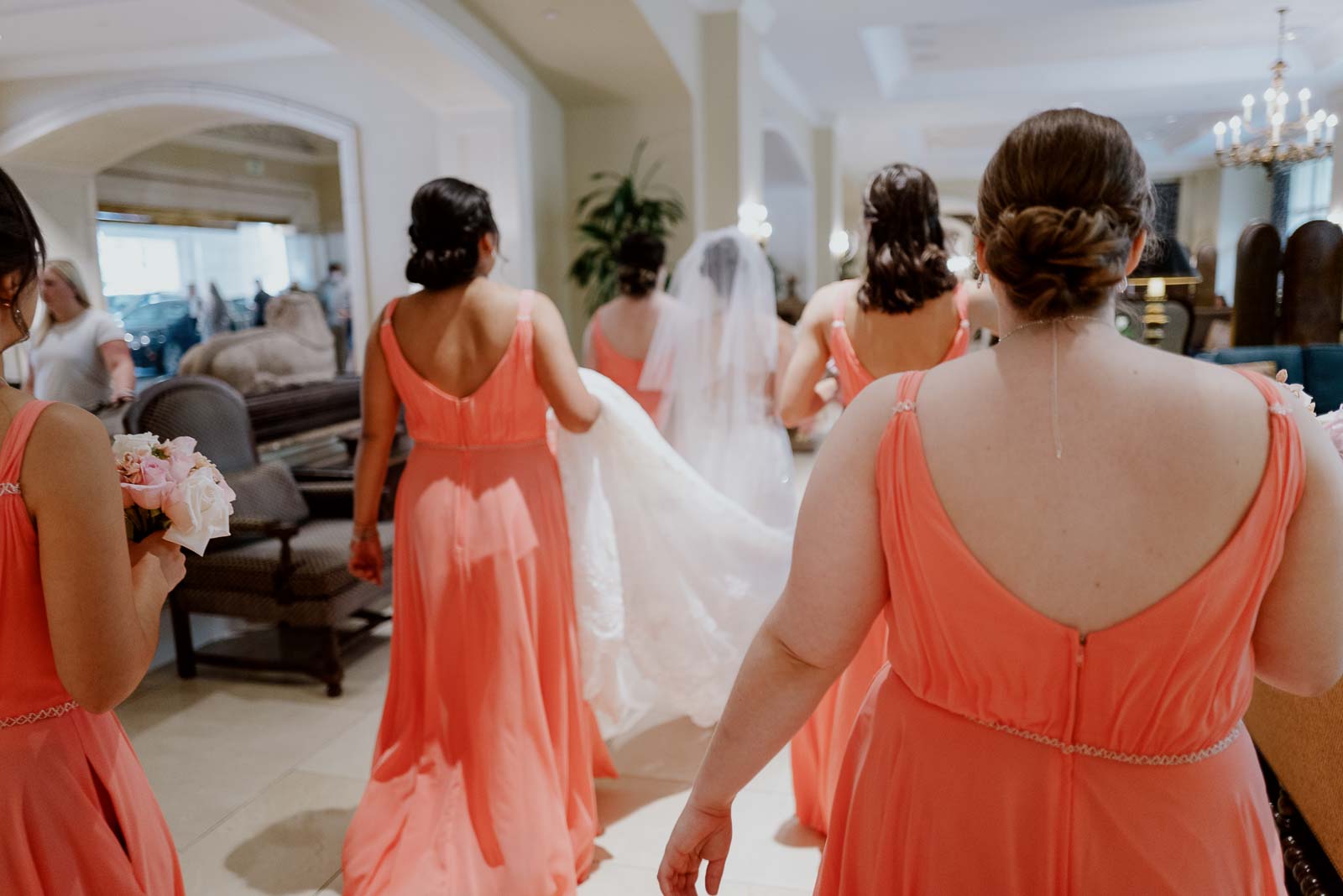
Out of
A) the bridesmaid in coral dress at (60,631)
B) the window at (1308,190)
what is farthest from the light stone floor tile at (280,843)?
the window at (1308,190)

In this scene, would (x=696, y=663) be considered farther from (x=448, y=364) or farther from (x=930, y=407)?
(x=930, y=407)

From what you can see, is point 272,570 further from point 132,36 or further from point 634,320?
point 132,36

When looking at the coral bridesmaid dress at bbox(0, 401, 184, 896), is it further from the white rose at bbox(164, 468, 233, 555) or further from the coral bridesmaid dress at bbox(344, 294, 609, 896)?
the coral bridesmaid dress at bbox(344, 294, 609, 896)

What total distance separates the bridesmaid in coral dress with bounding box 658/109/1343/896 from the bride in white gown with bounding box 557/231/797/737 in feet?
5.95

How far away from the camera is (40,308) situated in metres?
4.73

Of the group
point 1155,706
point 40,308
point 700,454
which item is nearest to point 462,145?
point 40,308

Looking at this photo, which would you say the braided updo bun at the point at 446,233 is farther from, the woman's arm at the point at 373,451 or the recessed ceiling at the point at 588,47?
the recessed ceiling at the point at 588,47

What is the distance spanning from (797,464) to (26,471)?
826cm

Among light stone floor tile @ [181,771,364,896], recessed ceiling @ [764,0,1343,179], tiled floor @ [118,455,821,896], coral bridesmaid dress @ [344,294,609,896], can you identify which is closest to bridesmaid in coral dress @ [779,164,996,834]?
tiled floor @ [118,455,821,896]

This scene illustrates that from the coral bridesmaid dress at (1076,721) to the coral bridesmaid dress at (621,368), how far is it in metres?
3.23

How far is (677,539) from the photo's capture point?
3186 mm

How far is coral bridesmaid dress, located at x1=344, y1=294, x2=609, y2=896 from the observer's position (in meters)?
2.50

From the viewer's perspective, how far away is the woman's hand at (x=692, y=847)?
50.5 inches

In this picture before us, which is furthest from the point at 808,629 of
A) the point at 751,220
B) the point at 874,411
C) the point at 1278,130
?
the point at 1278,130
